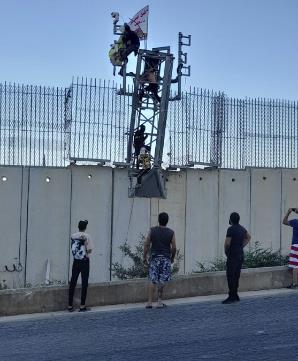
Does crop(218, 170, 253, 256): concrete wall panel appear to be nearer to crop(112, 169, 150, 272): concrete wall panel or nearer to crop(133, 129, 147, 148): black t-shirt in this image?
crop(112, 169, 150, 272): concrete wall panel

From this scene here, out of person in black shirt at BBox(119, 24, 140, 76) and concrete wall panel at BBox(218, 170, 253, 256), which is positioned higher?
person in black shirt at BBox(119, 24, 140, 76)

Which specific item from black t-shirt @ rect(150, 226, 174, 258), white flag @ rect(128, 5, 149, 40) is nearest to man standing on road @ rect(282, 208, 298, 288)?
black t-shirt @ rect(150, 226, 174, 258)

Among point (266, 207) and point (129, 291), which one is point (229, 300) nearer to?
point (129, 291)

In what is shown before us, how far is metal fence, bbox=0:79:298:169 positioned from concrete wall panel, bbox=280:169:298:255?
36cm

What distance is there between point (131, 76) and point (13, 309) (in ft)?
28.8

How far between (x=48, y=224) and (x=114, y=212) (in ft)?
5.84

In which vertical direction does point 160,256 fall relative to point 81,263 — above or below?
above

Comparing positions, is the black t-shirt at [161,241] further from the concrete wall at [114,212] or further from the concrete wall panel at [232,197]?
the concrete wall panel at [232,197]

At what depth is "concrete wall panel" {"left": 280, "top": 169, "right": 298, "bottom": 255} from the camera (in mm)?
19703

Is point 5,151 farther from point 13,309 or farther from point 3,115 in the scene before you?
point 13,309

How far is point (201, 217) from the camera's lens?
18.7 m

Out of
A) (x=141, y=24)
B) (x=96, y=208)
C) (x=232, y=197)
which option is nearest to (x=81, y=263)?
(x=96, y=208)

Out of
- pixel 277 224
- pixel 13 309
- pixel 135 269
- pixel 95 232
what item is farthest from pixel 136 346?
pixel 277 224

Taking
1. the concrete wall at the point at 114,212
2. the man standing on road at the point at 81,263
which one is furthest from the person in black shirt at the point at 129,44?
the man standing on road at the point at 81,263
